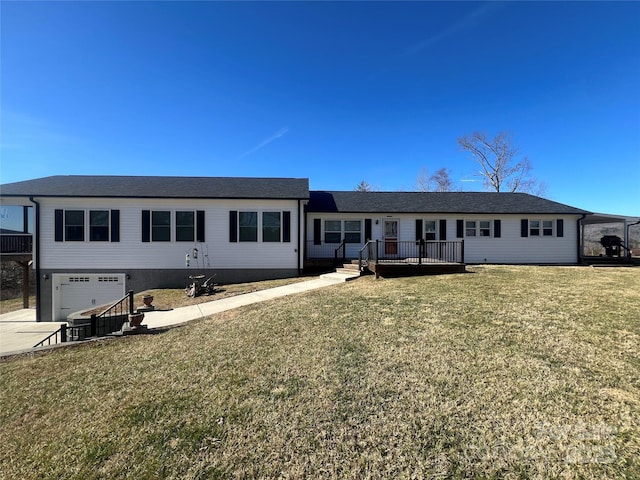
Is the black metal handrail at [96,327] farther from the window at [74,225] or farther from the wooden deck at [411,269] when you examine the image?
the wooden deck at [411,269]

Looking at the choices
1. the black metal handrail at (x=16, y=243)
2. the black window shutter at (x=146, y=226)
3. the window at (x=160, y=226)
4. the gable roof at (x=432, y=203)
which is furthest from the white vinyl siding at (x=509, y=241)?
the black metal handrail at (x=16, y=243)

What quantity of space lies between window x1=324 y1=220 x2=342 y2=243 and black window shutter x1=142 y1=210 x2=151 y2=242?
27.4ft

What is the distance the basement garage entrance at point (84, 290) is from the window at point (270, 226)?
6.62m

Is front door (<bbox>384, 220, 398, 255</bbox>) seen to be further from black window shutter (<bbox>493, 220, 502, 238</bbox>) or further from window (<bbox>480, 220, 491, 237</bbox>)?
black window shutter (<bbox>493, 220, 502, 238</bbox>)

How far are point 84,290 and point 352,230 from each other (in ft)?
42.4

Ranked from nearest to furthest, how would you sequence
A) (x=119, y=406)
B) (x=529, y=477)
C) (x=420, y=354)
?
(x=529, y=477) < (x=119, y=406) < (x=420, y=354)

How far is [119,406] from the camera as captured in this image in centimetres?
371

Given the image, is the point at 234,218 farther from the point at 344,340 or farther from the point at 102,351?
the point at 344,340

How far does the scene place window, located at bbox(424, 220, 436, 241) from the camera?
53.0ft

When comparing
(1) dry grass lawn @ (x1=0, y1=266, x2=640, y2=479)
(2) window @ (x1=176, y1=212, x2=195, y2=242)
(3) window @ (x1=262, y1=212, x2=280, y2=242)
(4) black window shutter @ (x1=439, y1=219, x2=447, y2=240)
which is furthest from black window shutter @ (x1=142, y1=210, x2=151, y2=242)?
(4) black window shutter @ (x1=439, y1=219, x2=447, y2=240)

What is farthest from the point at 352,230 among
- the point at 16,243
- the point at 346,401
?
the point at 16,243

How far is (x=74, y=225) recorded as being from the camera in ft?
43.4

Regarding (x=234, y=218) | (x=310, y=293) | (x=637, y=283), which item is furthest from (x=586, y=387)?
(x=234, y=218)

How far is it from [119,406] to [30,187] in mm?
15634
